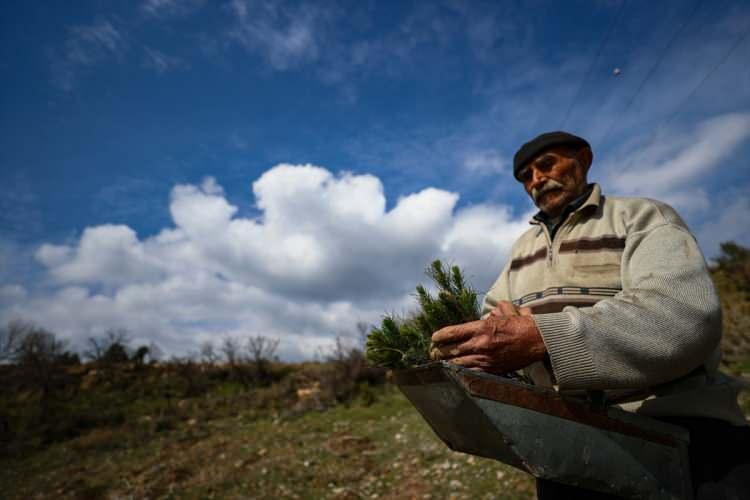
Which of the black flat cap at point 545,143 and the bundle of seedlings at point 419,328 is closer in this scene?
the bundle of seedlings at point 419,328

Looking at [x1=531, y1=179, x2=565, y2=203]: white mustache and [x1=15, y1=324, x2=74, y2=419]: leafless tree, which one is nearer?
[x1=531, y1=179, x2=565, y2=203]: white mustache

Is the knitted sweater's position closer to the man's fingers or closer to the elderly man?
the elderly man

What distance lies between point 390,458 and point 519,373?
7673 mm

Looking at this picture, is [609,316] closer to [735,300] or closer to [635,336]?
[635,336]

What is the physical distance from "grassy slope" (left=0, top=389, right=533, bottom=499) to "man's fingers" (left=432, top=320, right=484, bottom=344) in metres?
5.34

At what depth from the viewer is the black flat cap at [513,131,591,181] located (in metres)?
2.00

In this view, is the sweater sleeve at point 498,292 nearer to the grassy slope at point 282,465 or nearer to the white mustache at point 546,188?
the white mustache at point 546,188

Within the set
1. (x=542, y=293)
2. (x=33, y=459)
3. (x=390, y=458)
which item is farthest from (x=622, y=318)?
(x=33, y=459)

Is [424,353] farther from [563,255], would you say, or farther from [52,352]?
[52,352]

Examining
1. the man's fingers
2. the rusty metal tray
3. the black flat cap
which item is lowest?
the rusty metal tray

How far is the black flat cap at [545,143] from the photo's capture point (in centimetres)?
200

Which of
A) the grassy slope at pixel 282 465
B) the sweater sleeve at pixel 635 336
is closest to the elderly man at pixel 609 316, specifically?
the sweater sleeve at pixel 635 336

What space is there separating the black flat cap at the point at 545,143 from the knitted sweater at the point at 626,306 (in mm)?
255

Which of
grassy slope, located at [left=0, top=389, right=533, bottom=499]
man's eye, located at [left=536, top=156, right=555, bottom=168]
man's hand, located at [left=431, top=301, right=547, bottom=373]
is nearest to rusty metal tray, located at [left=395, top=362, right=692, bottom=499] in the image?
man's hand, located at [left=431, top=301, right=547, bottom=373]
